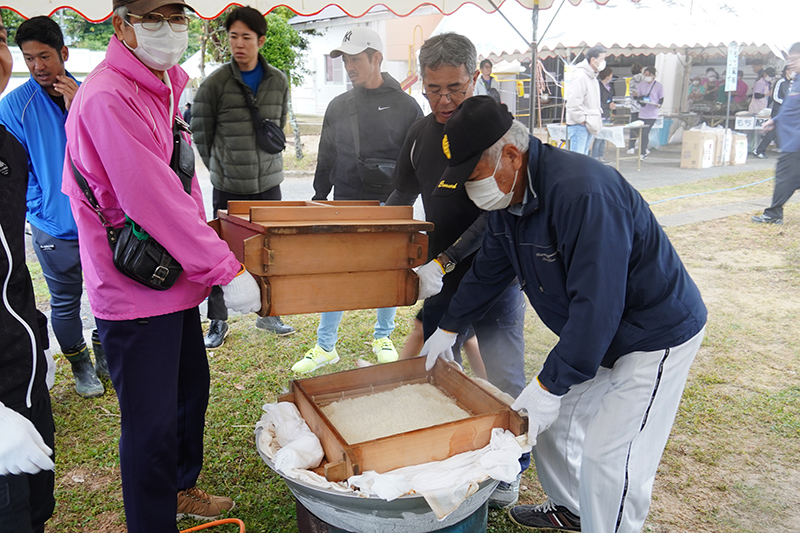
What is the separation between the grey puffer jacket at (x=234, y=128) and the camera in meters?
3.97

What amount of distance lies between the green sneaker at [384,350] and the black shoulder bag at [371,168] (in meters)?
1.15

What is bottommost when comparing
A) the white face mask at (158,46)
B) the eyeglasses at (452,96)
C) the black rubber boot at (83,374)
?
the black rubber boot at (83,374)

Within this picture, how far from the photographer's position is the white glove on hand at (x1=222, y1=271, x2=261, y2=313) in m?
1.86

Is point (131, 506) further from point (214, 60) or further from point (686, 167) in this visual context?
point (686, 167)

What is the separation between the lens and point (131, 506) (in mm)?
2006

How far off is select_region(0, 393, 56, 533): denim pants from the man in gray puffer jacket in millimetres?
2707

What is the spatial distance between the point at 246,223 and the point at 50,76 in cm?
215

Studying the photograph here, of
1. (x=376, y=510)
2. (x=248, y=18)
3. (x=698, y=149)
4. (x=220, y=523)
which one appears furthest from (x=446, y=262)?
(x=698, y=149)

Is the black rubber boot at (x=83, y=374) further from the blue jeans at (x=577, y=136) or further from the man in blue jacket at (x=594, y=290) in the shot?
the blue jeans at (x=577, y=136)

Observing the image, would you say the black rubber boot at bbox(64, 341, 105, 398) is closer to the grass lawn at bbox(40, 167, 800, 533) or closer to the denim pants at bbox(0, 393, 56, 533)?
the grass lawn at bbox(40, 167, 800, 533)

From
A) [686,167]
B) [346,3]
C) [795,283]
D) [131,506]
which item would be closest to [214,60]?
[346,3]

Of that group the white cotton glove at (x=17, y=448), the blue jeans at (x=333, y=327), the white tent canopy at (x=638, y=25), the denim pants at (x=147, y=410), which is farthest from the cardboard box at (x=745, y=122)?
the white cotton glove at (x=17, y=448)

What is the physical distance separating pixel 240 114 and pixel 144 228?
2.49 meters

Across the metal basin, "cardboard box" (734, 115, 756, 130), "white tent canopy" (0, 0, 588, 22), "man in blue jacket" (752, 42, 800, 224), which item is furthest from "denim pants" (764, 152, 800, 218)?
"cardboard box" (734, 115, 756, 130)
